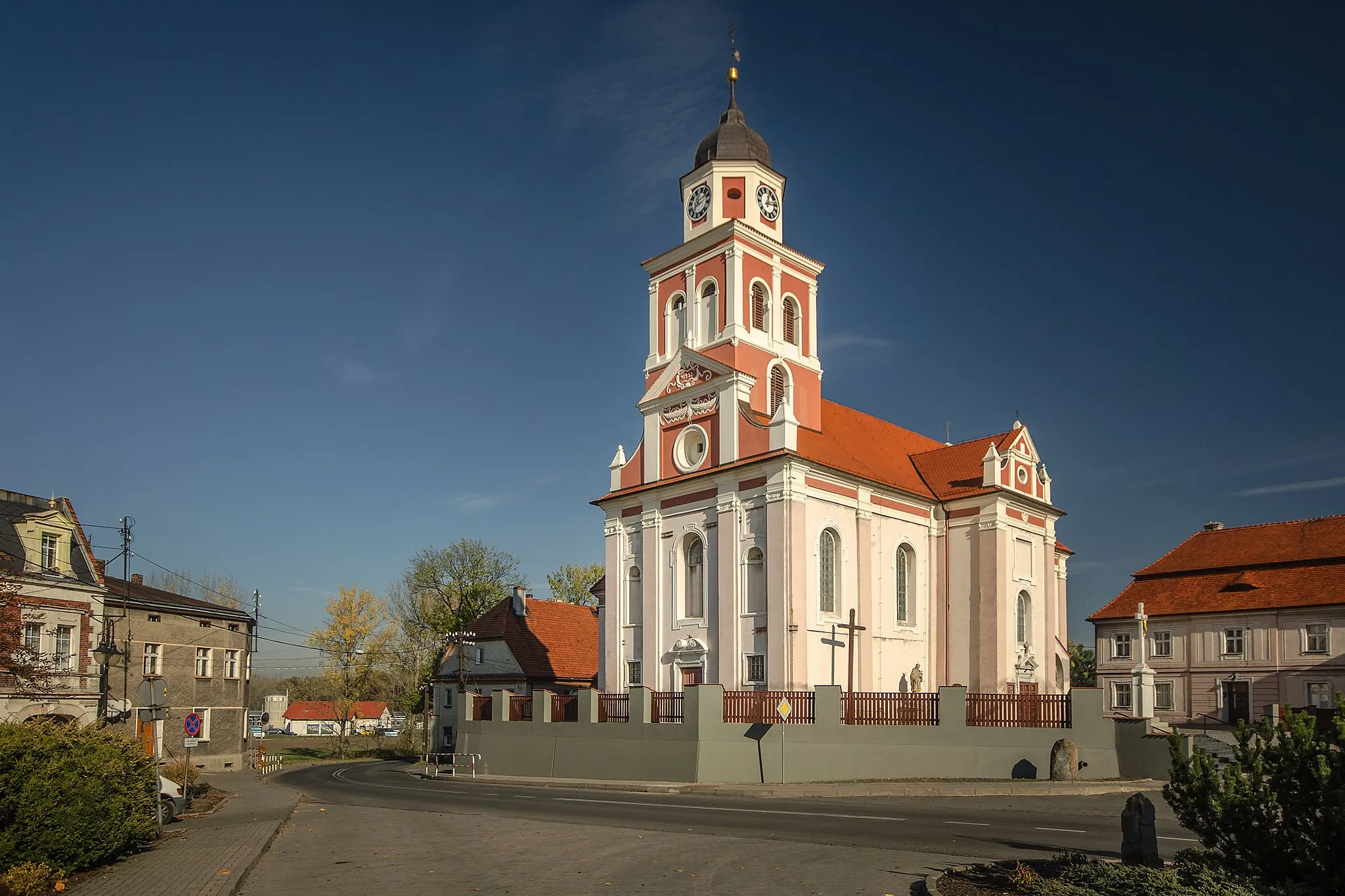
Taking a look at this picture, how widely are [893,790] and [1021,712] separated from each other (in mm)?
5828

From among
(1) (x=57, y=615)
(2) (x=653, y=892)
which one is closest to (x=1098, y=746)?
(2) (x=653, y=892)

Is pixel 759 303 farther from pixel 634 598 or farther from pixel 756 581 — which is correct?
pixel 634 598

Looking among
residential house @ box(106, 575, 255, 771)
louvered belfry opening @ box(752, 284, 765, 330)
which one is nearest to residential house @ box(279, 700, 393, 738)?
residential house @ box(106, 575, 255, 771)

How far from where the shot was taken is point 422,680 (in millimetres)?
61469

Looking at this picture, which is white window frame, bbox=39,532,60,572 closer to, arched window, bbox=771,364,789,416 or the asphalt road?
the asphalt road

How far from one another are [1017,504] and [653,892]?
103ft

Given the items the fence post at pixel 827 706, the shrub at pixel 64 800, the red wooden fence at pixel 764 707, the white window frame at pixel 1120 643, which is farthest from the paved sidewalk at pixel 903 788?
the white window frame at pixel 1120 643

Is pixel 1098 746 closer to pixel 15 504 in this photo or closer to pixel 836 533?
pixel 836 533

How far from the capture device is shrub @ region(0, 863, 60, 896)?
11.7 m

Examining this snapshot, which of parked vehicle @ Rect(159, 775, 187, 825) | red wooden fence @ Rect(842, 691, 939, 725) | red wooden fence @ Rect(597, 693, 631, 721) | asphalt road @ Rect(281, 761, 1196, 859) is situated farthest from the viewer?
red wooden fence @ Rect(597, 693, 631, 721)

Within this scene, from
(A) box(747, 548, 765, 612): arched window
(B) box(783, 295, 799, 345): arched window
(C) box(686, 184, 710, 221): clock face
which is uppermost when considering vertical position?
(C) box(686, 184, 710, 221): clock face

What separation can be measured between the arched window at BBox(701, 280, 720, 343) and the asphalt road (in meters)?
17.3

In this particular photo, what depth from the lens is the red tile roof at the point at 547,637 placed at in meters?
52.5

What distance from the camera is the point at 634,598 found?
126 ft
